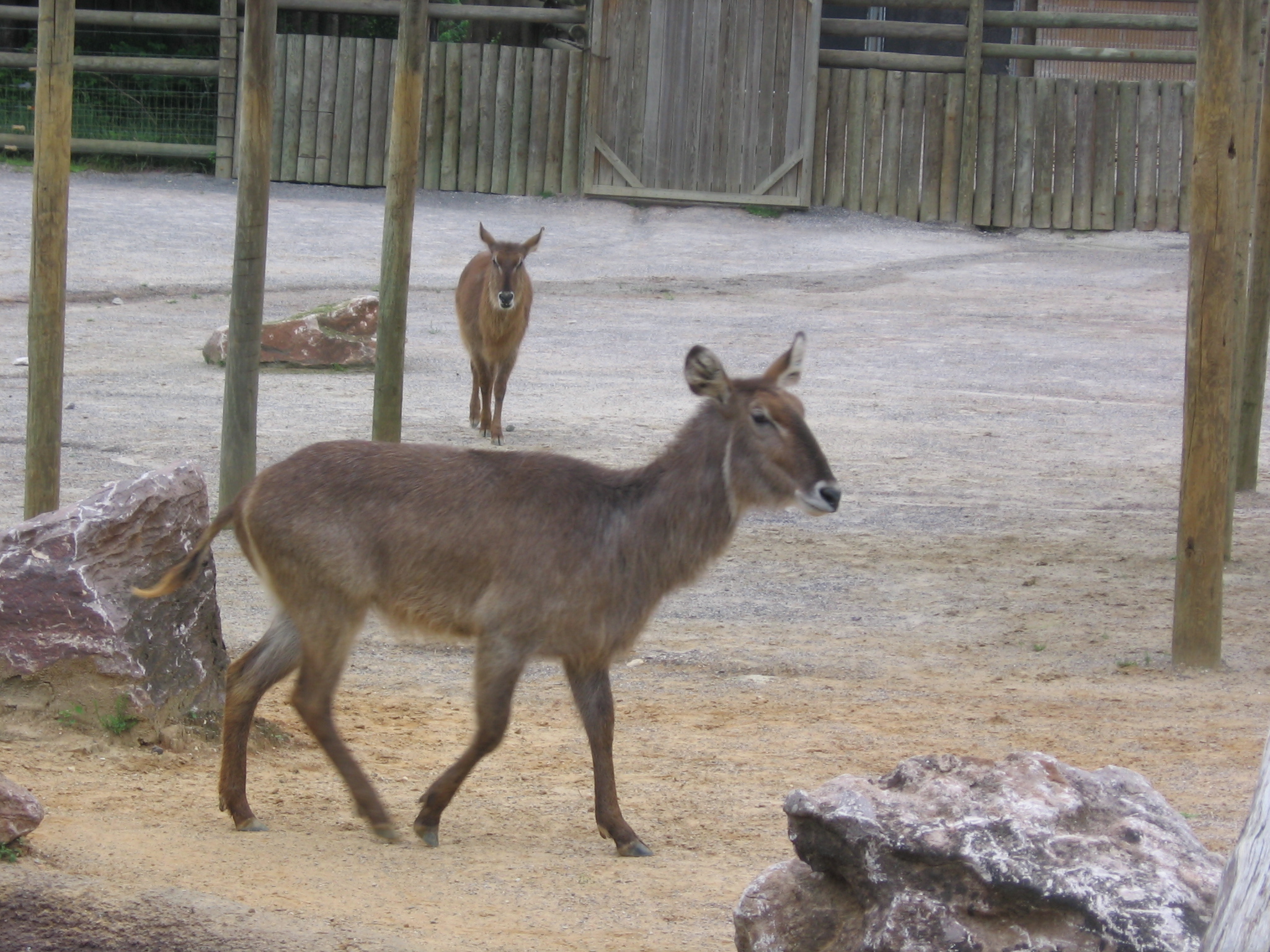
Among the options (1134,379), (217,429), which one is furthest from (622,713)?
(1134,379)

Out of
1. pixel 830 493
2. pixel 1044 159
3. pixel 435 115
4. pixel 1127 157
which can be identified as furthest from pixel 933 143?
pixel 830 493

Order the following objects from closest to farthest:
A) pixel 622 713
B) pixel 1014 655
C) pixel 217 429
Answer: pixel 622 713 → pixel 1014 655 → pixel 217 429

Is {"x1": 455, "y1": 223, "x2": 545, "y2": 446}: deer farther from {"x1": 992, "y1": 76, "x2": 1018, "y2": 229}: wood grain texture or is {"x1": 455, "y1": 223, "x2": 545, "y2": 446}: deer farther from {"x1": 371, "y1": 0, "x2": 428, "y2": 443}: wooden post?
{"x1": 992, "y1": 76, "x2": 1018, "y2": 229}: wood grain texture

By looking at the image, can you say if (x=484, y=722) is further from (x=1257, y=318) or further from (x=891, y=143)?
(x=891, y=143)

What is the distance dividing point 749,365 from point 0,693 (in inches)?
387

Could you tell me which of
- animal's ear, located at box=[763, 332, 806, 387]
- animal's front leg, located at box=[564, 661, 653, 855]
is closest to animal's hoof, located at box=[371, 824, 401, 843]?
animal's front leg, located at box=[564, 661, 653, 855]

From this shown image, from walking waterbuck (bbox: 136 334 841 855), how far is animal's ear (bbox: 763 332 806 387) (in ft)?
0.61

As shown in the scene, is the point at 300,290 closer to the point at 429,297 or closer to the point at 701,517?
the point at 429,297

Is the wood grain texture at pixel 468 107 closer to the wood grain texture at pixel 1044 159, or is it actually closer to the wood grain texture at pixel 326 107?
the wood grain texture at pixel 326 107

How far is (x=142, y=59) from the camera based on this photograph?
22.3 meters

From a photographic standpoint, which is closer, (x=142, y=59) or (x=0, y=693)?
(x=0, y=693)

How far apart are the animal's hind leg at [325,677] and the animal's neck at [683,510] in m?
0.96

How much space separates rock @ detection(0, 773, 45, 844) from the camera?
4434 millimetres

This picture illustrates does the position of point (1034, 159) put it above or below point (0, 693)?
above
